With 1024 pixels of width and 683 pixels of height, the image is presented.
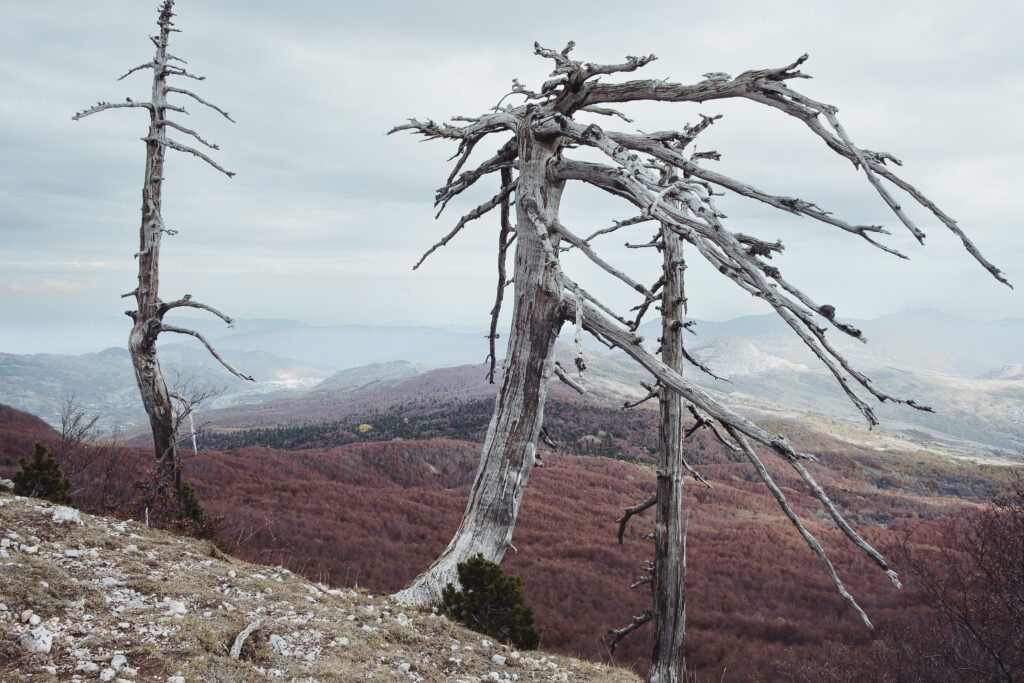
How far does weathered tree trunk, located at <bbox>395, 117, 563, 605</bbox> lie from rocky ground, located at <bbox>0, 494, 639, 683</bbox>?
919mm

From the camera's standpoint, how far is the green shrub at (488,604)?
4742mm

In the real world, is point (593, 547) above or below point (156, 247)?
below

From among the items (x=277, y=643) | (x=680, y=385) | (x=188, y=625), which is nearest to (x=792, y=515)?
(x=680, y=385)

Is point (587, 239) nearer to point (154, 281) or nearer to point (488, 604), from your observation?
point (488, 604)

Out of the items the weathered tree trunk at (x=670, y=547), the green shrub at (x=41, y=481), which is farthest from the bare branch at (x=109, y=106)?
the weathered tree trunk at (x=670, y=547)

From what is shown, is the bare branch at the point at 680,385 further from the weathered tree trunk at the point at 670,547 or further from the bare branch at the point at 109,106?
the bare branch at the point at 109,106

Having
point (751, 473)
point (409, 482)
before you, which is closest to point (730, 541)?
point (409, 482)

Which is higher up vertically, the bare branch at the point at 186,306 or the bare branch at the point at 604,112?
the bare branch at the point at 604,112

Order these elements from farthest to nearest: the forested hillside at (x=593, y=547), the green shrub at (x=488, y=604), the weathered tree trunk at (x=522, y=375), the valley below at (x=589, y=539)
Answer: the forested hillside at (x=593, y=547), the valley below at (x=589, y=539), the green shrub at (x=488, y=604), the weathered tree trunk at (x=522, y=375)

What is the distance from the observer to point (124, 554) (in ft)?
16.4

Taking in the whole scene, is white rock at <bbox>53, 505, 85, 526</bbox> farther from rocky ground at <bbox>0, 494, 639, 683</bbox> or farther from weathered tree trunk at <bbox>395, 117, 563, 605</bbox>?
weathered tree trunk at <bbox>395, 117, 563, 605</bbox>

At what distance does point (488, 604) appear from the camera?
4953mm

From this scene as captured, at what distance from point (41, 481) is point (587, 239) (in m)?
10.7

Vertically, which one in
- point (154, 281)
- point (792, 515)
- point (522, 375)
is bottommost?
point (792, 515)
